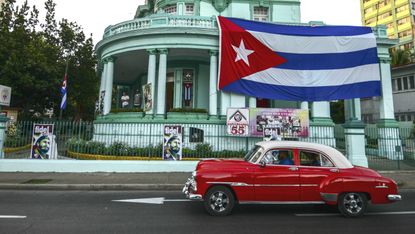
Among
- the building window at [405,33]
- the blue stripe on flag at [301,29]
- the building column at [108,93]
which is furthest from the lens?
the building window at [405,33]

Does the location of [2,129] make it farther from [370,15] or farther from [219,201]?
[370,15]

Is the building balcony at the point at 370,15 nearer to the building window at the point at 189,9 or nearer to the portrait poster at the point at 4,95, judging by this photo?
the building window at the point at 189,9

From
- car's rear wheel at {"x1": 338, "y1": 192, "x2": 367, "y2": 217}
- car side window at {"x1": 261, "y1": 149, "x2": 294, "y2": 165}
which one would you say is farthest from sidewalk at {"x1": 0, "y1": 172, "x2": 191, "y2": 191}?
car's rear wheel at {"x1": 338, "y1": 192, "x2": 367, "y2": 217}

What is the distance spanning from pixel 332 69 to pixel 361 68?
5.83ft

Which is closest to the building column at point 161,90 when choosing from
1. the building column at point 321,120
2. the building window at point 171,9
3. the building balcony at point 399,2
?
the building window at point 171,9

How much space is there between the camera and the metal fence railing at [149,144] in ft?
38.9

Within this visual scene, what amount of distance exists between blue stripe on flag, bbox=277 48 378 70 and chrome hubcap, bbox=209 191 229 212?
11810mm

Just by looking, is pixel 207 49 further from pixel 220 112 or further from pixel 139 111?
pixel 139 111

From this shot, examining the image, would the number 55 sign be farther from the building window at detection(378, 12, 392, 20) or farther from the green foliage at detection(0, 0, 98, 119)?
the building window at detection(378, 12, 392, 20)

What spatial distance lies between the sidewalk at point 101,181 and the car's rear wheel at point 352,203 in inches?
193

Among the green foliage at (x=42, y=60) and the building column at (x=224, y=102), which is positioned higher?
the green foliage at (x=42, y=60)

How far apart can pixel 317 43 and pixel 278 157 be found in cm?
1262

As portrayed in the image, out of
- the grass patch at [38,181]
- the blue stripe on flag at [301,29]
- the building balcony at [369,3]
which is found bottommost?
the grass patch at [38,181]

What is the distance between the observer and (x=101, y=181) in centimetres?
942
